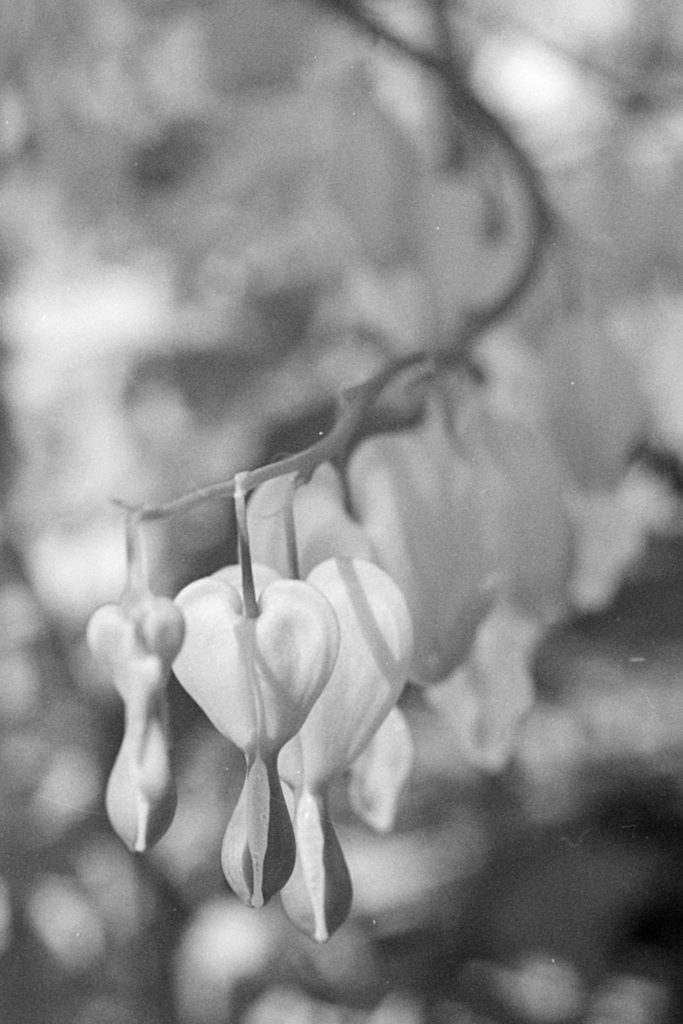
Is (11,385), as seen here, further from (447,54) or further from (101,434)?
(447,54)

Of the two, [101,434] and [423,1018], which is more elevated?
[101,434]

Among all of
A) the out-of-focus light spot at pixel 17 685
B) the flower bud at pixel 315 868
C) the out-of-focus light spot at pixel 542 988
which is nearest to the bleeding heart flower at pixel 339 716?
the flower bud at pixel 315 868

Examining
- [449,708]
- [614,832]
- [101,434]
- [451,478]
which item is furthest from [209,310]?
[614,832]

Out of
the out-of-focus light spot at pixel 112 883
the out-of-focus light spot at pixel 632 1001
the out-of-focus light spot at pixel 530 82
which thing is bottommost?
the out-of-focus light spot at pixel 632 1001

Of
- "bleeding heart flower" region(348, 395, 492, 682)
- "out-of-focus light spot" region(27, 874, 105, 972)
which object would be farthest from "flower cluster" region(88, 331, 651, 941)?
"out-of-focus light spot" region(27, 874, 105, 972)

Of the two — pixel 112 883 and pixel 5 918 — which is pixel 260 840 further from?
pixel 5 918

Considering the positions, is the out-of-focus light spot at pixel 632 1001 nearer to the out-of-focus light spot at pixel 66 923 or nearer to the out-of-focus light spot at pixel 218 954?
the out-of-focus light spot at pixel 218 954

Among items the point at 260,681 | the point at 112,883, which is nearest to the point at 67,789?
the point at 112,883
